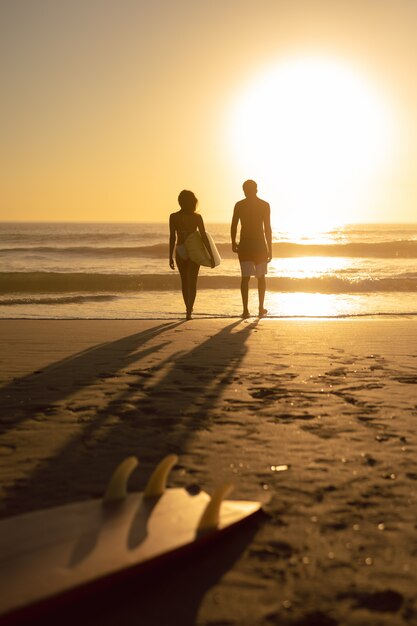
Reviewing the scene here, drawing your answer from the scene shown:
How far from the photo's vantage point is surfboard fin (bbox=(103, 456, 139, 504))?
302cm

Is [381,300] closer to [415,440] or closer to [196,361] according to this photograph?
[196,361]

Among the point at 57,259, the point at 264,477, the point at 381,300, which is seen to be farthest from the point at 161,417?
the point at 57,259

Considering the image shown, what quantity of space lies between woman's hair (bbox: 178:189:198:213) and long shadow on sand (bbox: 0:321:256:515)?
2.79 meters

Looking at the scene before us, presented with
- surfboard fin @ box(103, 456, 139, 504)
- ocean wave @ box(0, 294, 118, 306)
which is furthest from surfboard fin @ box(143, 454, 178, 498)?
ocean wave @ box(0, 294, 118, 306)

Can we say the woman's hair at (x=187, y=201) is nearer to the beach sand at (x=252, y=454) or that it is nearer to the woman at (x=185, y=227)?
the woman at (x=185, y=227)

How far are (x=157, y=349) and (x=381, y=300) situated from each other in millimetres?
10752

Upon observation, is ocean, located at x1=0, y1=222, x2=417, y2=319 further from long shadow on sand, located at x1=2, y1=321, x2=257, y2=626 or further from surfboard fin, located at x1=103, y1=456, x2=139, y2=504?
surfboard fin, located at x1=103, y1=456, x2=139, y2=504

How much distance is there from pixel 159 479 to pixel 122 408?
168 centimetres

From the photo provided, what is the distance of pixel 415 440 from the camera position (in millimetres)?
3998

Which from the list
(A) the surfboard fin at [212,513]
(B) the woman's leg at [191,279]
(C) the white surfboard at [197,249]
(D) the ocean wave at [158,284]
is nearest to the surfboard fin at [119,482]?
(A) the surfboard fin at [212,513]

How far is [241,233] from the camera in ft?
34.3

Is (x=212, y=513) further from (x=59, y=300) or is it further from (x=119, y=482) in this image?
(x=59, y=300)

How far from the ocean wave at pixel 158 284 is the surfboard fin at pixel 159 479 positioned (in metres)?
16.3

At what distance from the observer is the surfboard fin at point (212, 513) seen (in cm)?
282
